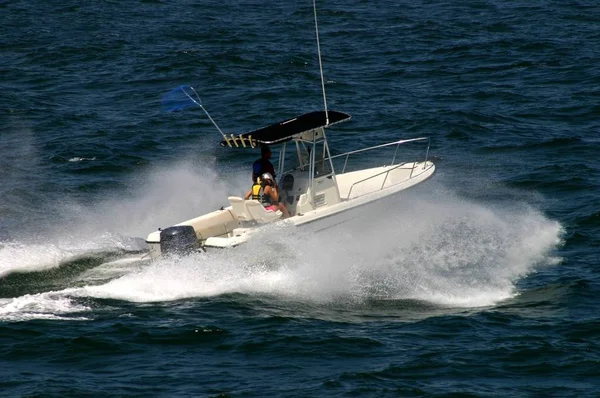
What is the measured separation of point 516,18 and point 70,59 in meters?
15.7

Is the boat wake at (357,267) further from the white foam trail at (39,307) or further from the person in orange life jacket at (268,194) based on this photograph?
the person in orange life jacket at (268,194)

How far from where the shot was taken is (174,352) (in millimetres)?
14836

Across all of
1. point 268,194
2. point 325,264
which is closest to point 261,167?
point 268,194

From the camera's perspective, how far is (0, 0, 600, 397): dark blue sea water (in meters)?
14.6

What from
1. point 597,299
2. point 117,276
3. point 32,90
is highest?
point 32,90

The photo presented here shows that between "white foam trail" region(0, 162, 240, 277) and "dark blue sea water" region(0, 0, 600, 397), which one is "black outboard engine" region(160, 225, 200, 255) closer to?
"dark blue sea water" region(0, 0, 600, 397)

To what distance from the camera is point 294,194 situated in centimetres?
1978

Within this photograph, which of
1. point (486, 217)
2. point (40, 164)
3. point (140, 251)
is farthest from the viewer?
point (40, 164)

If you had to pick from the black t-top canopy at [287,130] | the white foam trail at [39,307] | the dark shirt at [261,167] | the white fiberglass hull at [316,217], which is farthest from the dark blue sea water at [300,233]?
the black t-top canopy at [287,130]

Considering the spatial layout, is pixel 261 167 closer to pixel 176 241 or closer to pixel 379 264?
pixel 176 241

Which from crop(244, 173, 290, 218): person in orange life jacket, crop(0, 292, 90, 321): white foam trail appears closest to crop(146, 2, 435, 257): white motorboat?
crop(244, 173, 290, 218): person in orange life jacket

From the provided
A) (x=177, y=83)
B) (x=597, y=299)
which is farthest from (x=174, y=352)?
(x=177, y=83)

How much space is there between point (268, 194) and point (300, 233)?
1063 mm

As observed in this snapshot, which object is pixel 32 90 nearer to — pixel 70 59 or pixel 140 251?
pixel 70 59
